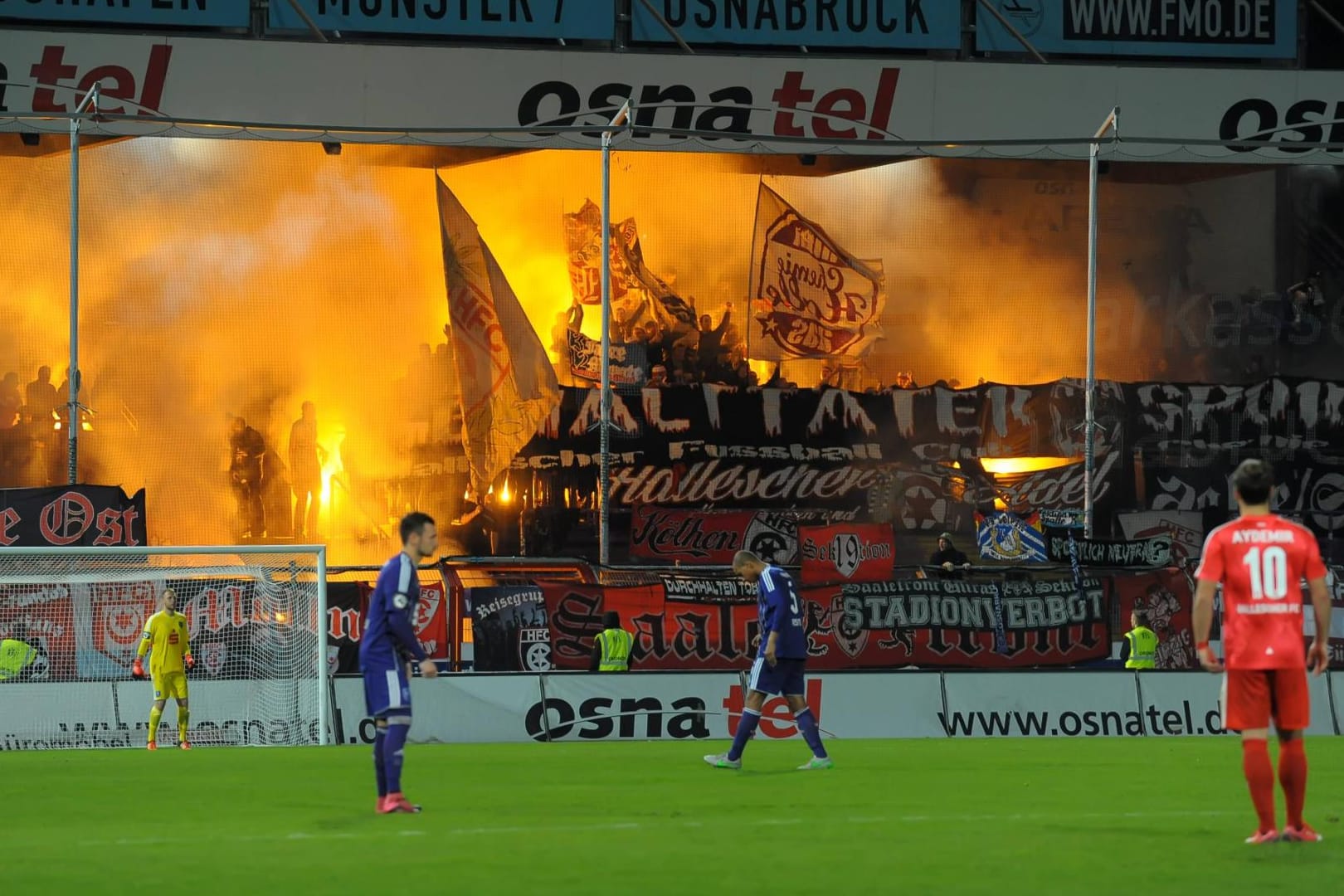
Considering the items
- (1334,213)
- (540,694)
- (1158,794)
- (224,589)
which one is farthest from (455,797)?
(1334,213)

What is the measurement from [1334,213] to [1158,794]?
27.6 m

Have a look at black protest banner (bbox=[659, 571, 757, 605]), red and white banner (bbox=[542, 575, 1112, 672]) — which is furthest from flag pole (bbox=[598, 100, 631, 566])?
red and white banner (bbox=[542, 575, 1112, 672])

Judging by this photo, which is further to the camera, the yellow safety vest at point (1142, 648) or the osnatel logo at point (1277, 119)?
the osnatel logo at point (1277, 119)

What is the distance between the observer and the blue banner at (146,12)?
33500 mm

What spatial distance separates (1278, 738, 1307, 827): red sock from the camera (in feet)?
28.5

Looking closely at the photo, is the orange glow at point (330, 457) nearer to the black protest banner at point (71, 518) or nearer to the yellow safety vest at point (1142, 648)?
the black protest banner at point (71, 518)

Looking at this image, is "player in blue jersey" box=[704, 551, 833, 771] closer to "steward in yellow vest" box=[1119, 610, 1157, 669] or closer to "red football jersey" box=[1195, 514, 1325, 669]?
"red football jersey" box=[1195, 514, 1325, 669]

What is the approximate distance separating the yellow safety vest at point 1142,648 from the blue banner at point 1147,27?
14.8 meters

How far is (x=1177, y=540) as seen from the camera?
116 feet

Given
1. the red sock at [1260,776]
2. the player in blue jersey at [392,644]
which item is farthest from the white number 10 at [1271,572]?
the player in blue jersey at [392,644]

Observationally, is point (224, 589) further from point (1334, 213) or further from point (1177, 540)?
point (1334, 213)

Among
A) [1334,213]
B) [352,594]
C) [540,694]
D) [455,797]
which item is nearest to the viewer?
[455,797]

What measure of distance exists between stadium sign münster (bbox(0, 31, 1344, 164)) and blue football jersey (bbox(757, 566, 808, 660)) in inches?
681

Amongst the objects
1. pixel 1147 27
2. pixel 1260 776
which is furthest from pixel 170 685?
pixel 1147 27
